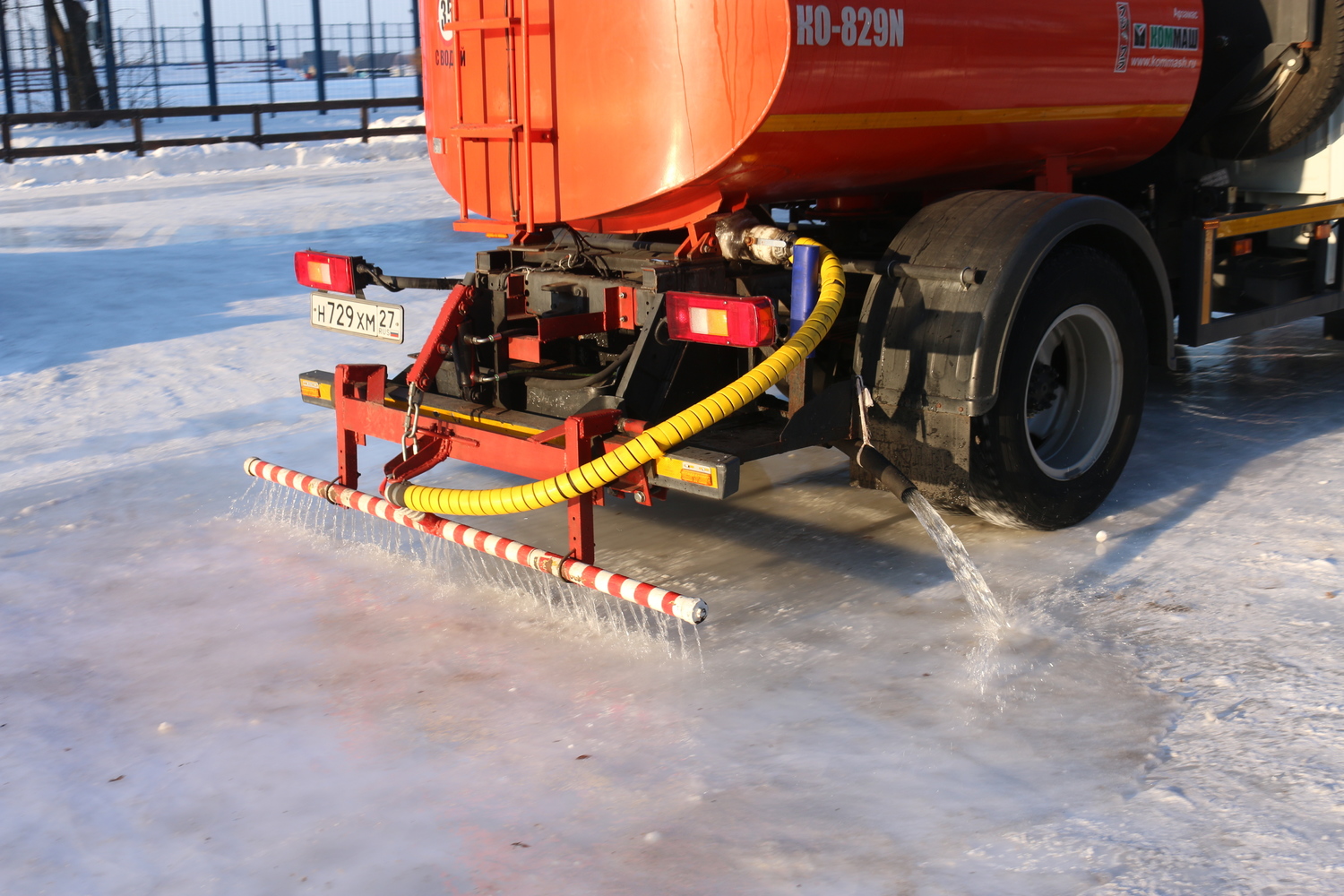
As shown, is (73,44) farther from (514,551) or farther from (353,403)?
(514,551)

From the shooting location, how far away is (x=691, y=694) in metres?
3.79

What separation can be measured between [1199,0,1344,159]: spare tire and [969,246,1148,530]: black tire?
5.30 ft

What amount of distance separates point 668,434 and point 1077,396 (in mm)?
2192

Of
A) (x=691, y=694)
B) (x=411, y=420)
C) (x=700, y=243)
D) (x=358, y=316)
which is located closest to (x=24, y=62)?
(x=358, y=316)

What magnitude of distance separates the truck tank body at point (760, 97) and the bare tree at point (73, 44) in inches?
1080

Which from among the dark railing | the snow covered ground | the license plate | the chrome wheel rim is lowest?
the snow covered ground

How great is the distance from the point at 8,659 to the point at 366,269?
204 centimetres

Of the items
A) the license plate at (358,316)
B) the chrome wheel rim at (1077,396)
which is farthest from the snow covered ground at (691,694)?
the license plate at (358,316)

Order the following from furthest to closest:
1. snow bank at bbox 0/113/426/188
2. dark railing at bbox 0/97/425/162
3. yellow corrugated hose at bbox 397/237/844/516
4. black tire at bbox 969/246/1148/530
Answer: dark railing at bbox 0/97/425/162 < snow bank at bbox 0/113/426/188 < black tire at bbox 969/246/1148/530 < yellow corrugated hose at bbox 397/237/844/516

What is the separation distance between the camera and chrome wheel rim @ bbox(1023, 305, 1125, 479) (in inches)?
205

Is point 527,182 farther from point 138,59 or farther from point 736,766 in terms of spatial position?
point 138,59

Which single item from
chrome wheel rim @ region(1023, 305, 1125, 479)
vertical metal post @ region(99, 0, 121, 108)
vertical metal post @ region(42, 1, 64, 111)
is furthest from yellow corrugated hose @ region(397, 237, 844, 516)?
vertical metal post @ region(99, 0, 121, 108)

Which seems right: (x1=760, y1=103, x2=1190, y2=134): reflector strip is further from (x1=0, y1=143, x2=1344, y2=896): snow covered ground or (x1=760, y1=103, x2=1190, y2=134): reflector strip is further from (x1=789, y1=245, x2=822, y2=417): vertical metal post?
(x1=0, y1=143, x2=1344, y2=896): snow covered ground

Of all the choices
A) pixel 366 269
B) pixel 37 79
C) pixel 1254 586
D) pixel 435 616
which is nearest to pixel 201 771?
→ pixel 435 616
